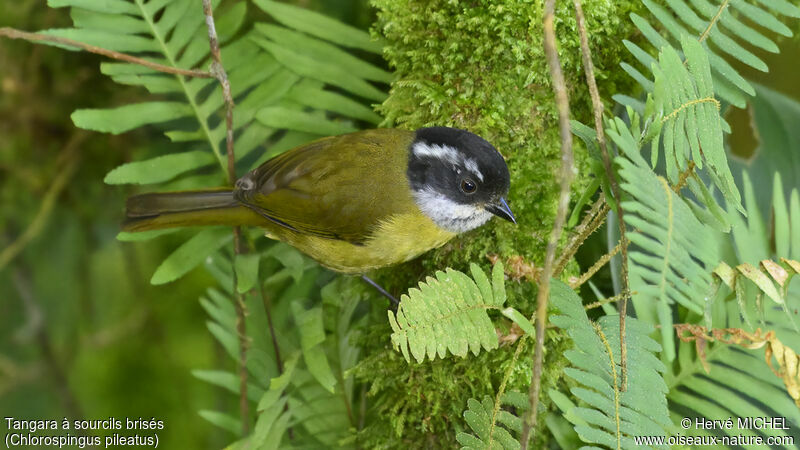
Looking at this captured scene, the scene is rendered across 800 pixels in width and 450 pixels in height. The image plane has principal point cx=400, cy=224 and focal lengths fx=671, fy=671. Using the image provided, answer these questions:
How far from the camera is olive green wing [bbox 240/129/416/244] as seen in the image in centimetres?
201

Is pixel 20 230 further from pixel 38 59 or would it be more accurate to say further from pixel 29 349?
pixel 38 59

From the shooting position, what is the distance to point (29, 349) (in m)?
3.01

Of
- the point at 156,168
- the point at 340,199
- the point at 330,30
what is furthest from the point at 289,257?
the point at 330,30

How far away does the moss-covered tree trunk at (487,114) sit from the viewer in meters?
1.69

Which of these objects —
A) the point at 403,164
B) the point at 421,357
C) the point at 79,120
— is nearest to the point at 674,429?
the point at 421,357

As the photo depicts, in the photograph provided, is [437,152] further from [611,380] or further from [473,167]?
[611,380]

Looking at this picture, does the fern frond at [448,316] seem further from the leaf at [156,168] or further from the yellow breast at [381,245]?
the leaf at [156,168]

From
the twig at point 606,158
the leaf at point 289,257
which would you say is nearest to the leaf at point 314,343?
the leaf at point 289,257

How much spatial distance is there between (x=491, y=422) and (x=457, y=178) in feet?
2.50

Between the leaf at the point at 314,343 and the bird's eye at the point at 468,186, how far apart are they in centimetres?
53

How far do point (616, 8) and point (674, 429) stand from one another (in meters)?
1.06

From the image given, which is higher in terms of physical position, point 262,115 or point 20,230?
point 20,230

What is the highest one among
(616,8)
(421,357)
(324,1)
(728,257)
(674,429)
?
(324,1)

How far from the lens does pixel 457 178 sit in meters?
1.95
